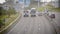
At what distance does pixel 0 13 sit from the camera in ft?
11.1

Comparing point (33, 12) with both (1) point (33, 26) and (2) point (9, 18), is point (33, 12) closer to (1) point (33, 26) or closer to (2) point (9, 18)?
(1) point (33, 26)

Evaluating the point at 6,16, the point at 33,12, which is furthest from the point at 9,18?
the point at 33,12

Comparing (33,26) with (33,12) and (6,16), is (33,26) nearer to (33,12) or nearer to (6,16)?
(33,12)

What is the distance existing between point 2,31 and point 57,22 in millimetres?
1270

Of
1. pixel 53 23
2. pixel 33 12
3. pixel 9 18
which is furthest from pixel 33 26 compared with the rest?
pixel 9 18

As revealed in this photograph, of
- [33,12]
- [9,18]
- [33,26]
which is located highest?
[33,12]

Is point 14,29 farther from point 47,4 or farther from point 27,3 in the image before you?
point 47,4

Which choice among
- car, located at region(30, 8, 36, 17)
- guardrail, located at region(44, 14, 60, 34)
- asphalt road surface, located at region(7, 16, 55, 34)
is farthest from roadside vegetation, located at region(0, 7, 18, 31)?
guardrail, located at region(44, 14, 60, 34)

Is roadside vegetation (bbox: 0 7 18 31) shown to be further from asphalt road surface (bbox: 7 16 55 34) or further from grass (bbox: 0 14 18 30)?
asphalt road surface (bbox: 7 16 55 34)

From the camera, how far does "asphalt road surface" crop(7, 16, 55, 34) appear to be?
3.43 meters

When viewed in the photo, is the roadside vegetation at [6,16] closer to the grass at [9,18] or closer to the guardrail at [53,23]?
the grass at [9,18]

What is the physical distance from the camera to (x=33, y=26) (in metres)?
3.48

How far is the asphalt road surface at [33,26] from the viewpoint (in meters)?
3.43

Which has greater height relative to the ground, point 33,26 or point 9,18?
point 9,18
